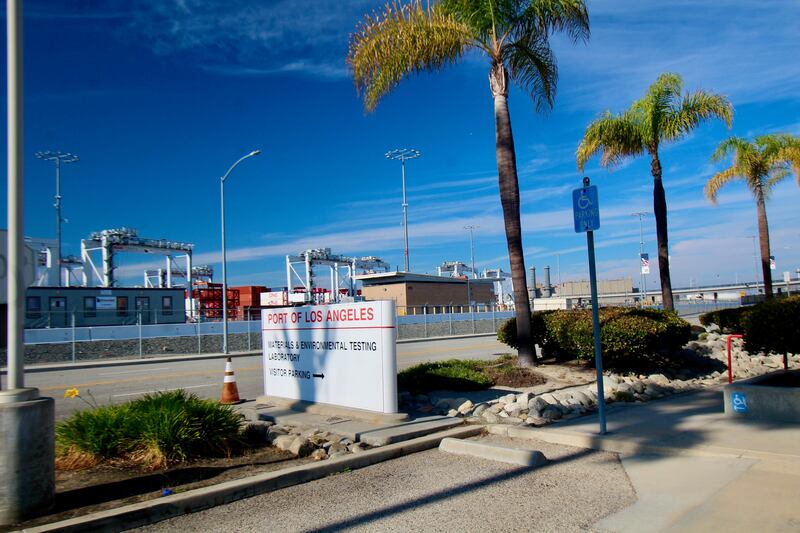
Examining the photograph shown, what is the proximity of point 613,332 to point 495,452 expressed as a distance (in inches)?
239

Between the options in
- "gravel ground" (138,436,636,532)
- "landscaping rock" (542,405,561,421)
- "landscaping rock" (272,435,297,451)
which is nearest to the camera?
"gravel ground" (138,436,636,532)

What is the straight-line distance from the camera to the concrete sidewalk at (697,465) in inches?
188

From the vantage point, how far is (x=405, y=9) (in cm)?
1308

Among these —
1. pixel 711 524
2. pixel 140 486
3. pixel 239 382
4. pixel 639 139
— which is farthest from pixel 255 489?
pixel 639 139

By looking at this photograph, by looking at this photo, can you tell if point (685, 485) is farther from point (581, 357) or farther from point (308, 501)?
point (581, 357)

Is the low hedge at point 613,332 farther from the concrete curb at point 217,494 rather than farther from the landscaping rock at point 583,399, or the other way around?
the concrete curb at point 217,494

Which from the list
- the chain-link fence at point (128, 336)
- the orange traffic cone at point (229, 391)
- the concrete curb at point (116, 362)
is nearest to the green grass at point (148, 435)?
the orange traffic cone at point (229, 391)

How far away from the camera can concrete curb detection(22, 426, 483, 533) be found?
4.80 meters

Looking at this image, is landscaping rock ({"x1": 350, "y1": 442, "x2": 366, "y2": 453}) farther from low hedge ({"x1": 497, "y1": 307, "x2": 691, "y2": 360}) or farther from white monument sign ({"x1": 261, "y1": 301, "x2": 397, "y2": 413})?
low hedge ({"x1": 497, "y1": 307, "x2": 691, "y2": 360})

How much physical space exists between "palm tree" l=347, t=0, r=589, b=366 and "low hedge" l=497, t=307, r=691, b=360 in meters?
0.83

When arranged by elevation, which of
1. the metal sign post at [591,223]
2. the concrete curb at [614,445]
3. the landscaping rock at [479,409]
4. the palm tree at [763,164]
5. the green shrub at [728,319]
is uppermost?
the palm tree at [763,164]

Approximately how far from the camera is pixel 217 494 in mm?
5512

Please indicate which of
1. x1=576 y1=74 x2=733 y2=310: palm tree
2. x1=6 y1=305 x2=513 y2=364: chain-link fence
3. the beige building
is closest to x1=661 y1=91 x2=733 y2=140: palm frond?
x1=576 y1=74 x2=733 y2=310: palm tree

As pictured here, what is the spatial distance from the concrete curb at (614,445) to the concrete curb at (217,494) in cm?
132
